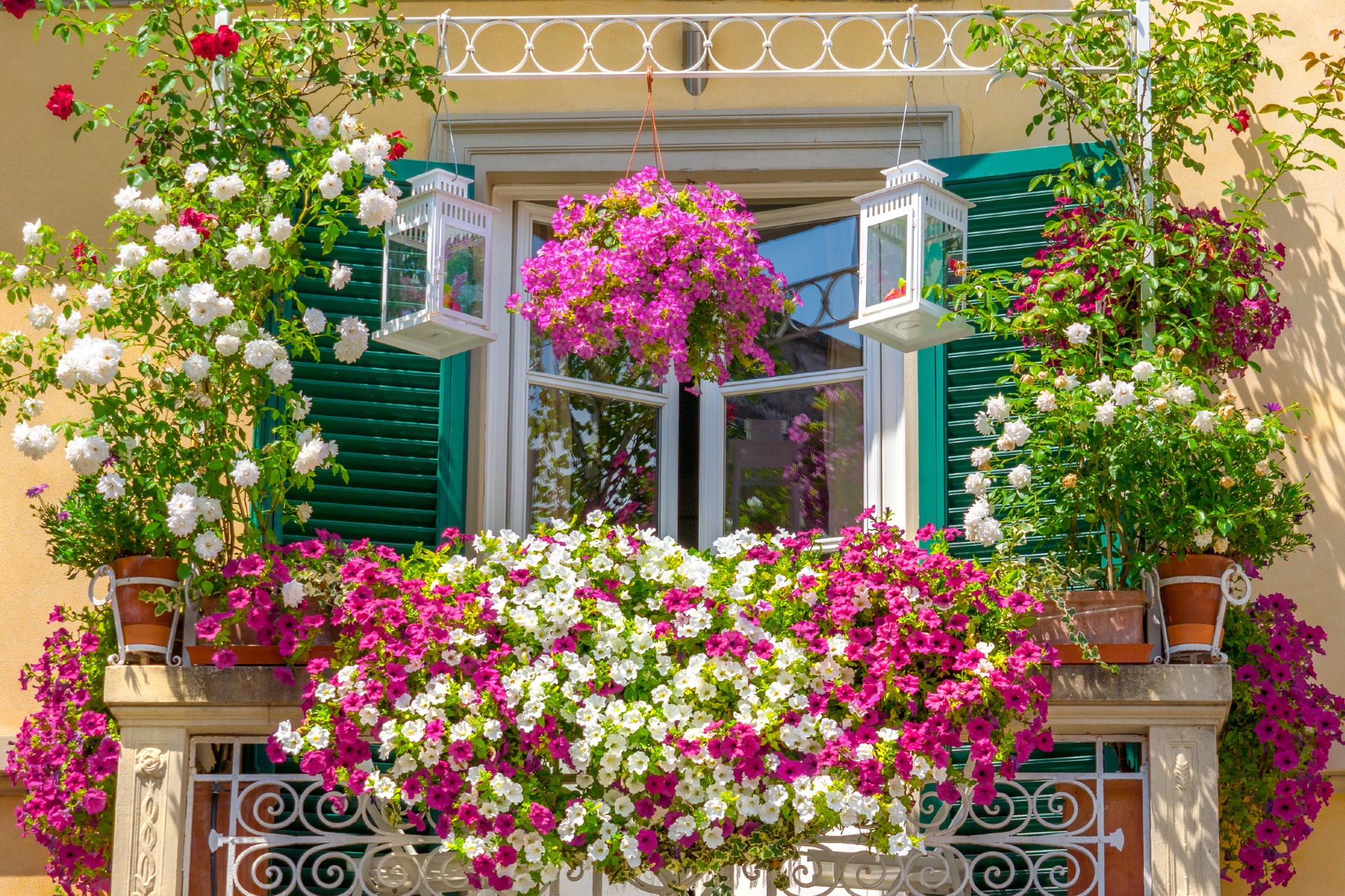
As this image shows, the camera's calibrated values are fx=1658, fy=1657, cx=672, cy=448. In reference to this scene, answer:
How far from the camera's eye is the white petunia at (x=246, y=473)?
4480 millimetres

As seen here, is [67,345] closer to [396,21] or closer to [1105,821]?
[396,21]

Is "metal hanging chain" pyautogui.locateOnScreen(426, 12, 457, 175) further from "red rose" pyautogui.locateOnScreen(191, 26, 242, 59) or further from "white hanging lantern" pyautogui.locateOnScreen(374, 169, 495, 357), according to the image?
"red rose" pyautogui.locateOnScreen(191, 26, 242, 59)

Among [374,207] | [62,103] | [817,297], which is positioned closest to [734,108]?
[817,297]

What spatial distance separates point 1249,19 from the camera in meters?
5.61

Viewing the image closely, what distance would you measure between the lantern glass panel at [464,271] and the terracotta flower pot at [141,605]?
43.5 inches

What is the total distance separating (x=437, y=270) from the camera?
16.0 ft

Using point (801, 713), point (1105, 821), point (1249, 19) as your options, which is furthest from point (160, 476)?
point (1249, 19)

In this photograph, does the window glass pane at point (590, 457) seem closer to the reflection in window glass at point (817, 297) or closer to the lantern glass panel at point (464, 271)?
the reflection in window glass at point (817, 297)

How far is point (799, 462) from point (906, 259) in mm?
1090

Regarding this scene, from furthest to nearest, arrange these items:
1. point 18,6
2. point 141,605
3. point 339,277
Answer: point 18,6, point 339,277, point 141,605

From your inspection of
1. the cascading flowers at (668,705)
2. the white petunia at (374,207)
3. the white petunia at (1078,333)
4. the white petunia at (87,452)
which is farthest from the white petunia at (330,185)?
the white petunia at (1078,333)

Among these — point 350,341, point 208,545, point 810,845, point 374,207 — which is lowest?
point 810,845

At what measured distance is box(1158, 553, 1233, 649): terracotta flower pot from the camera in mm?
4473

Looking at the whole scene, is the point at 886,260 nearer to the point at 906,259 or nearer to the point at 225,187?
the point at 906,259
